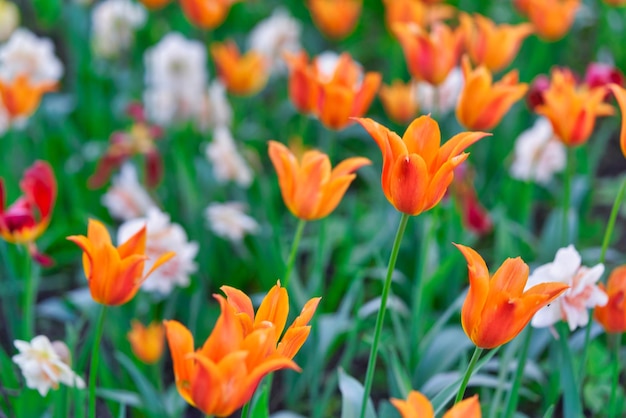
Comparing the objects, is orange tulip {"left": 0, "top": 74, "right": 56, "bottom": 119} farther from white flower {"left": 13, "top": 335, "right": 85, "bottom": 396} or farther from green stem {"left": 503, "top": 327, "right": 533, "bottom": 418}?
green stem {"left": 503, "top": 327, "right": 533, "bottom": 418}

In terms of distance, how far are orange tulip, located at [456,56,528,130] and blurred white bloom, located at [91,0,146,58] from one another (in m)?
1.65

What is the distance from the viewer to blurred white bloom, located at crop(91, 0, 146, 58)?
3006 millimetres

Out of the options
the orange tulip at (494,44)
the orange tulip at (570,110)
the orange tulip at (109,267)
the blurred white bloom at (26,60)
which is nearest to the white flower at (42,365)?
the orange tulip at (109,267)

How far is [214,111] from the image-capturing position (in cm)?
269

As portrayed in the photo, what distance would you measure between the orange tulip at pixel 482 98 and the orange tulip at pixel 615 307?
0.43 meters

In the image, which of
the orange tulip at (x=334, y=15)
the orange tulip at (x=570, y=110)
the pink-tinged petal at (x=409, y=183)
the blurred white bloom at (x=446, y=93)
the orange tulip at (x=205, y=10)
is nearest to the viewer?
the pink-tinged petal at (x=409, y=183)

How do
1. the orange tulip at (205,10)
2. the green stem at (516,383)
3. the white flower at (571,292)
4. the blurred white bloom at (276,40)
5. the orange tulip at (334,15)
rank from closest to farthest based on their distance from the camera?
the white flower at (571,292) < the green stem at (516,383) < the orange tulip at (205,10) < the orange tulip at (334,15) < the blurred white bloom at (276,40)

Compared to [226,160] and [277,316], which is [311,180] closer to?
[277,316]

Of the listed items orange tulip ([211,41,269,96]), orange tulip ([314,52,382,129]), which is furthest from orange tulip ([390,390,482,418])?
orange tulip ([211,41,269,96])

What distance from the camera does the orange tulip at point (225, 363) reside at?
95 centimetres

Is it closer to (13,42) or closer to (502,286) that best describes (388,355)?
(502,286)

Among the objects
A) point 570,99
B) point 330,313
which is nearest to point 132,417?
point 330,313

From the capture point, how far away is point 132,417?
6.20ft

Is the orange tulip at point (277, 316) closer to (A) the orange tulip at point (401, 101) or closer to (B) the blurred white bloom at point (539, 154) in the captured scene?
(B) the blurred white bloom at point (539, 154)
